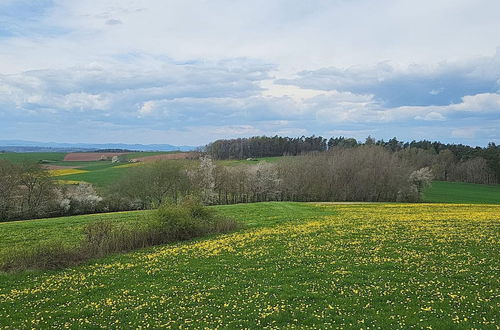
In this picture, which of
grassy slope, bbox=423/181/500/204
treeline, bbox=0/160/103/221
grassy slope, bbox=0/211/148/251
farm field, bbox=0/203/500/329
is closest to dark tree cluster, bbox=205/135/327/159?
grassy slope, bbox=423/181/500/204

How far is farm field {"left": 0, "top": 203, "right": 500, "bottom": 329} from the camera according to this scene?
12.1m

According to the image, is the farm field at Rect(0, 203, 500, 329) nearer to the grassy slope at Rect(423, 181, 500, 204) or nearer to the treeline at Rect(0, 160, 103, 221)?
the treeline at Rect(0, 160, 103, 221)

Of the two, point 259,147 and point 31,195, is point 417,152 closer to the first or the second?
point 259,147

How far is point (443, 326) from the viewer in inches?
427

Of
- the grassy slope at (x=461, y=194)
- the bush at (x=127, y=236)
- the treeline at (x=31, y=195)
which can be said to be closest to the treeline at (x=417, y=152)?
the grassy slope at (x=461, y=194)

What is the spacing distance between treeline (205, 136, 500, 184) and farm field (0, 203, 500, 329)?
281 ft

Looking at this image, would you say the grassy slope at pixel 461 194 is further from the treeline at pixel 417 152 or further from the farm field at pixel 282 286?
the farm field at pixel 282 286

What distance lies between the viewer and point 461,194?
89.8 m

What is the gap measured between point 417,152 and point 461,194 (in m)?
43.4

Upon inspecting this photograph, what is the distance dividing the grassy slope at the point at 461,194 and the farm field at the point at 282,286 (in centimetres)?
6155

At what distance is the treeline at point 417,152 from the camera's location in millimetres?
120931

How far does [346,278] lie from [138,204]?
59274 mm

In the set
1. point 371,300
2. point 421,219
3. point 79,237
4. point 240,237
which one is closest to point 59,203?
point 79,237

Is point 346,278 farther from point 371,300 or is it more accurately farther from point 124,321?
point 124,321
